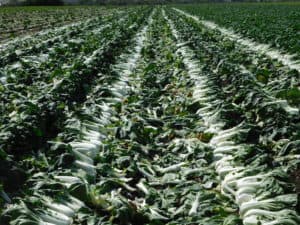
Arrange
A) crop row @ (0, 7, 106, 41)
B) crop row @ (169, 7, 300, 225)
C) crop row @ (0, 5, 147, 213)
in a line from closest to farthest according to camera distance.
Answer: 1. crop row @ (169, 7, 300, 225)
2. crop row @ (0, 5, 147, 213)
3. crop row @ (0, 7, 106, 41)

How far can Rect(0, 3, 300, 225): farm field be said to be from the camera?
4.39 metres

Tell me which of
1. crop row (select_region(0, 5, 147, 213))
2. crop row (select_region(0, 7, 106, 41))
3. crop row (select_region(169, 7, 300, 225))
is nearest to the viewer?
crop row (select_region(169, 7, 300, 225))

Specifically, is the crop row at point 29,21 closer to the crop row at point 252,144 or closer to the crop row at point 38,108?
the crop row at point 38,108

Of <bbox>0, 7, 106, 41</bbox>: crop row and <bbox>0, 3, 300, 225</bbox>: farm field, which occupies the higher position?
<bbox>0, 3, 300, 225</bbox>: farm field

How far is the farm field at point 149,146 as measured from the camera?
439 cm

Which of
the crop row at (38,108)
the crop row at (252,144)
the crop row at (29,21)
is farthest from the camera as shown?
the crop row at (29,21)

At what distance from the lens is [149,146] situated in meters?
6.21

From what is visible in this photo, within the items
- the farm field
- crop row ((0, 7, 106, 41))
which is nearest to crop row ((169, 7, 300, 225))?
the farm field

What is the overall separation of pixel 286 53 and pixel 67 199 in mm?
10120

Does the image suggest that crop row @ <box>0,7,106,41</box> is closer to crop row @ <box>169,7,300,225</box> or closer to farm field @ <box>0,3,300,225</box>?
farm field @ <box>0,3,300,225</box>

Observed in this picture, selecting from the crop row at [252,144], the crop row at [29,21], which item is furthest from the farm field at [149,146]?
the crop row at [29,21]

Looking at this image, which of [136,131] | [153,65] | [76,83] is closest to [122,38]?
[153,65]

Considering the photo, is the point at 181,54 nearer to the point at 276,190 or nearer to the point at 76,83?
the point at 76,83

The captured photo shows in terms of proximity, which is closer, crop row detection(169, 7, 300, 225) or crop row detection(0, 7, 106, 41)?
crop row detection(169, 7, 300, 225)
